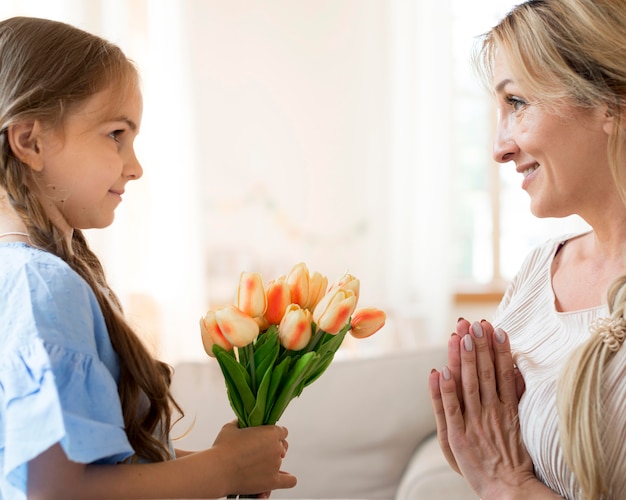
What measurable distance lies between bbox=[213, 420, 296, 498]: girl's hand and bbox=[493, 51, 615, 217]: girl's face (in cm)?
61

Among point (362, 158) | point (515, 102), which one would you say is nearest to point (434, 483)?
point (515, 102)

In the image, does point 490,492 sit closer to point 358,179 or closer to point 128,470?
point 128,470

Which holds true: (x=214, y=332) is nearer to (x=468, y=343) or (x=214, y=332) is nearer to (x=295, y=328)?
(x=295, y=328)

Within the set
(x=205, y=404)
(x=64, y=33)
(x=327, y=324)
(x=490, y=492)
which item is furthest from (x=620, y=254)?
(x=205, y=404)

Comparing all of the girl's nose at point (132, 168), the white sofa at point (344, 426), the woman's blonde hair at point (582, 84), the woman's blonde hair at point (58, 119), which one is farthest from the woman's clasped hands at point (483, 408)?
the white sofa at point (344, 426)

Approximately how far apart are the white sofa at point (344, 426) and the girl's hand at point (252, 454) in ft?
3.19

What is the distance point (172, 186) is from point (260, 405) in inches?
91.9

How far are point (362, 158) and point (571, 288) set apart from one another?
9.14 feet

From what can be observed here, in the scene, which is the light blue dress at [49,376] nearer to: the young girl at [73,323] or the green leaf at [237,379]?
the young girl at [73,323]

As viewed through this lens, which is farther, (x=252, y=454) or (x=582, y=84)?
(x=582, y=84)

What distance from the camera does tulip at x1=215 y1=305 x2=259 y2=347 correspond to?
3.67ft

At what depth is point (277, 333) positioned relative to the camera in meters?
1.17

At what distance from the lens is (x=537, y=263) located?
1588mm

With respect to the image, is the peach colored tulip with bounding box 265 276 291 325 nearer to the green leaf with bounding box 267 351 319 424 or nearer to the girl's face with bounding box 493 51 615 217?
the green leaf with bounding box 267 351 319 424
